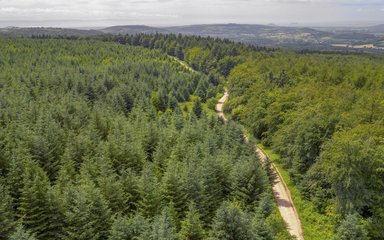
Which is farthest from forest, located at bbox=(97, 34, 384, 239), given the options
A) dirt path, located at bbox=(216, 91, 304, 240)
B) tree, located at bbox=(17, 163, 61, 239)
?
tree, located at bbox=(17, 163, 61, 239)

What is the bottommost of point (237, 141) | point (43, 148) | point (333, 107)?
point (237, 141)

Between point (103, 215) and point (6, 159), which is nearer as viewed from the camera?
point (103, 215)

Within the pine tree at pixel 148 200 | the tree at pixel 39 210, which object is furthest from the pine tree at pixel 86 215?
the pine tree at pixel 148 200

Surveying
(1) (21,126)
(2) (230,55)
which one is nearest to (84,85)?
(1) (21,126)

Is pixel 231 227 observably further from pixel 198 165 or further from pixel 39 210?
pixel 39 210

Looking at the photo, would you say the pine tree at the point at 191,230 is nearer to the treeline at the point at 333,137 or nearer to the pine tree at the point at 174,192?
the pine tree at the point at 174,192

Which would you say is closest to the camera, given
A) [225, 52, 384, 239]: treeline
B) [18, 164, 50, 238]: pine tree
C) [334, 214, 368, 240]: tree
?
[18, 164, 50, 238]: pine tree

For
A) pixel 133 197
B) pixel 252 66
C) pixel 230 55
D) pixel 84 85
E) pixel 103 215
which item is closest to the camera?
pixel 103 215

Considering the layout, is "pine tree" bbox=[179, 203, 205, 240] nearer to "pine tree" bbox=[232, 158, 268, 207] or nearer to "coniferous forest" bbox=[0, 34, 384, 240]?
"coniferous forest" bbox=[0, 34, 384, 240]

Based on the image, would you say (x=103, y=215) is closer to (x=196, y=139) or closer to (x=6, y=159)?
(x=6, y=159)
